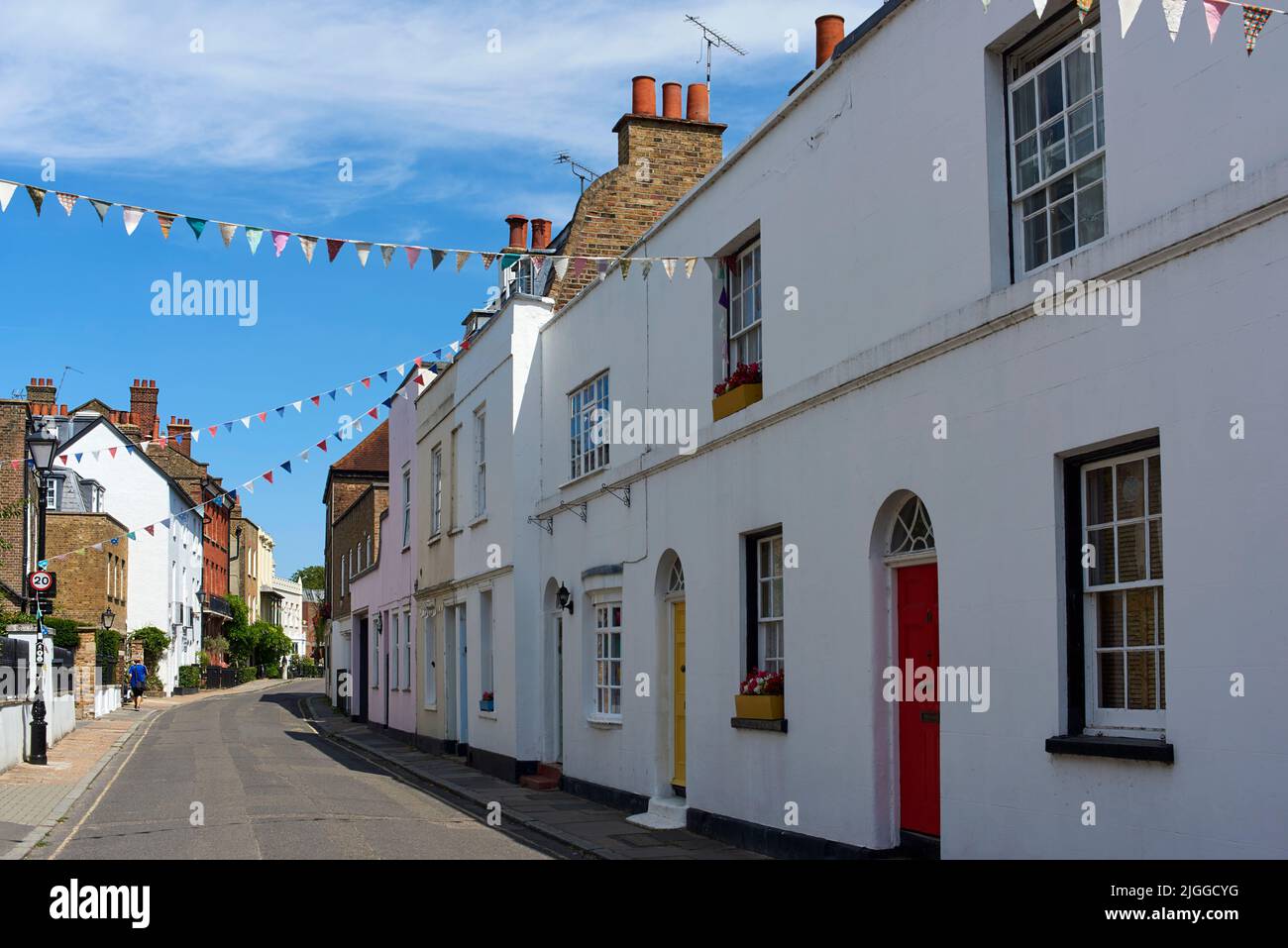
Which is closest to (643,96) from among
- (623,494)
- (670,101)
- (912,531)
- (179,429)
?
(670,101)

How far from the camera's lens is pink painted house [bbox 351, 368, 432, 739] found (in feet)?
92.0

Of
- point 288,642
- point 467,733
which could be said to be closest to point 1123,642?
point 467,733

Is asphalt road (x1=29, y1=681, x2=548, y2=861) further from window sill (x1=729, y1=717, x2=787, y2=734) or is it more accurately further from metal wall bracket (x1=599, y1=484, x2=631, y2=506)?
metal wall bracket (x1=599, y1=484, x2=631, y2=506)

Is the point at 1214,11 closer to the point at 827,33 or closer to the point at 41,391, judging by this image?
the point at 827,33

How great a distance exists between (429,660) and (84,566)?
25761 millimetres

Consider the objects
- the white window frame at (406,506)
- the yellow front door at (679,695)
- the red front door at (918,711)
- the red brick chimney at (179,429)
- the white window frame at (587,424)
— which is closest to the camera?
the red front door at (918,711)

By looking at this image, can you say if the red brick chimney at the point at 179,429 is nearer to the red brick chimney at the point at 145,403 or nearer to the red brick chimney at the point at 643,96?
the red brick chimney at the point at 145,403

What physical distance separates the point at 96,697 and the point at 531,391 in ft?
67.7

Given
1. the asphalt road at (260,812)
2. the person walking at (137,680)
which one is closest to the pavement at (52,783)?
the asphalt road at (260,812)

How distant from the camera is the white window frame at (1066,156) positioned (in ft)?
25.8

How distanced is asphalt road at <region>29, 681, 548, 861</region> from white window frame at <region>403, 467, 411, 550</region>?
5.30 meters

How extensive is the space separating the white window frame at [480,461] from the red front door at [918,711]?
12.7m

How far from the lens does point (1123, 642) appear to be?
755 centimetres
